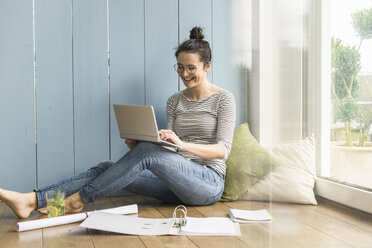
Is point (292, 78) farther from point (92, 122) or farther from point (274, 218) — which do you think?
point (92, 122)

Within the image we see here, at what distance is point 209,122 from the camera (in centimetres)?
165

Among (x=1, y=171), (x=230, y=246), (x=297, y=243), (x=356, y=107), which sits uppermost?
(x=356, y=107)

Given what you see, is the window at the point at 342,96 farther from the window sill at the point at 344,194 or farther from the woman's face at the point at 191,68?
the woman's face at the point at 191,68

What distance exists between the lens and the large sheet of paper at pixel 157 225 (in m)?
1.20

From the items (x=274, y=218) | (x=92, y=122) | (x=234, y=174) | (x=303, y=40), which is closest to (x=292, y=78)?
(x=303, y=40)

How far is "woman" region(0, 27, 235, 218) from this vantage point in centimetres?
147

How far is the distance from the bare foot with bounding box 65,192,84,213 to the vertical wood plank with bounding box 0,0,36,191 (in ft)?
1.28

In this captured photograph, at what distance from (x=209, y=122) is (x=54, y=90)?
74cm

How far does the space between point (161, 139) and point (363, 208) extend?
1192 millimetres

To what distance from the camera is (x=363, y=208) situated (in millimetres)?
261

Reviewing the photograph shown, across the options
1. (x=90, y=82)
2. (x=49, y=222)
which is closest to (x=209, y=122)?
(x=90, y=82)

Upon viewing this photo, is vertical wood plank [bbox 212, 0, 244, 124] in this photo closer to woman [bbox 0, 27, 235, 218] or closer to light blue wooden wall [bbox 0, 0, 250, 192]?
light blue wooden wall [bbox 0, 0, 250, 192]

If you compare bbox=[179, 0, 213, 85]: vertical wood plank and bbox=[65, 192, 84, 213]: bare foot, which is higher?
bbox=[179, 0, 213, 85]: vertical wood plank

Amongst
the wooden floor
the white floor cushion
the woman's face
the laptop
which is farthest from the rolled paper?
the white floor cushion
